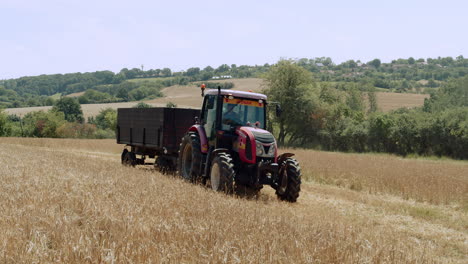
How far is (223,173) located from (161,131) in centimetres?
463

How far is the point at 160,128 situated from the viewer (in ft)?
45.9

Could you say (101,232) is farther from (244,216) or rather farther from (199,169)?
(199,169)

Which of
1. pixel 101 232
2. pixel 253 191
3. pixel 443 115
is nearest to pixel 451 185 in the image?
pixel 253 191

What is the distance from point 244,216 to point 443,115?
30754 millimetres

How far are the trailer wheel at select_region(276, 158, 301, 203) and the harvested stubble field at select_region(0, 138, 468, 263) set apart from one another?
29cm

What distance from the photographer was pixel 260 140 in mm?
10203

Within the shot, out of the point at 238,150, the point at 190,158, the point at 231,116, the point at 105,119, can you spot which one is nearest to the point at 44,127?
the point at 105,119

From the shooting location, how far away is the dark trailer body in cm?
1391

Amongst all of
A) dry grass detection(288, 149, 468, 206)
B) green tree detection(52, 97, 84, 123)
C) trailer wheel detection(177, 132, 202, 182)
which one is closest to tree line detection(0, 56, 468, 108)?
green tree detection(52, 97, 84, 123)

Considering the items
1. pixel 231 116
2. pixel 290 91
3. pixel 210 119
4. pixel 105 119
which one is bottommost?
pixel 105 119

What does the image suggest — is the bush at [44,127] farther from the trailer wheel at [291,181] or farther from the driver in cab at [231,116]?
the trailer wheel at [291,181]

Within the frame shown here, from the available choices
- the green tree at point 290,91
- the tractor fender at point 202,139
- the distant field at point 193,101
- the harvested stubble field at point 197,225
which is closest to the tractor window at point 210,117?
the tractor fender at point 202,139

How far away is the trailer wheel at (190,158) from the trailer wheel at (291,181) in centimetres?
212

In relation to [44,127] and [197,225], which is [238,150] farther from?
[44,127]
